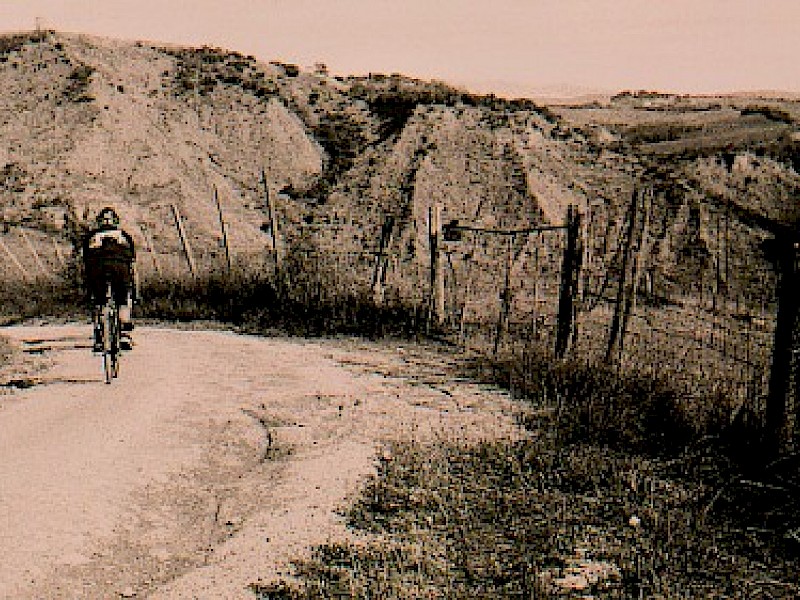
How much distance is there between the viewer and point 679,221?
28625 millimetres

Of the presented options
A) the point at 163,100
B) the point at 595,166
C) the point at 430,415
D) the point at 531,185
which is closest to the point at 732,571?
the point at 430,415

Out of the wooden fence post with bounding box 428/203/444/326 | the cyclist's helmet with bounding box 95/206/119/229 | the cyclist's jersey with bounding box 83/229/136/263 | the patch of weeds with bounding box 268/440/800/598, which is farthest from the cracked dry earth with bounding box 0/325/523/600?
the cyclist's helmet with bounding box 95/206/119/229

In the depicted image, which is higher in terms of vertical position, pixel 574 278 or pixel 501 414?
pixel 574 278

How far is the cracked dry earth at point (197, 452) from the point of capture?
211 inches

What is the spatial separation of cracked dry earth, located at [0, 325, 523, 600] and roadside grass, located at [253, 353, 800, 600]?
1.28 ft

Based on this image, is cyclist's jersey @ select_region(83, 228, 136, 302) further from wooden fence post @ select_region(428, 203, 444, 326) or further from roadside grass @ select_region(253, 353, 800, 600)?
wooden fence post @ select_region(428, 203, 444, 326)

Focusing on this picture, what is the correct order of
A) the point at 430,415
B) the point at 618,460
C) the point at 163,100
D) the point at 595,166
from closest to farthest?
the point at 618,460, the point at 430,415, the point at 595,166, the point at 163,100

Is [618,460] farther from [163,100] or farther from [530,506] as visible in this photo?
[163,100]

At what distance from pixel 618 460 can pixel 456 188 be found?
22943mm

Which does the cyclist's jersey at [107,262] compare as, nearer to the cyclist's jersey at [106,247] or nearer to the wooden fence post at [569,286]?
the cyclist's jersey at [106,247]

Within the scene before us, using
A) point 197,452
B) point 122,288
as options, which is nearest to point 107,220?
point 122,288

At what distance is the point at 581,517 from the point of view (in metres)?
5.95

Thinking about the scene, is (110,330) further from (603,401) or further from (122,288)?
(603,401)

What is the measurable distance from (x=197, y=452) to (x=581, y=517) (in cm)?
338
